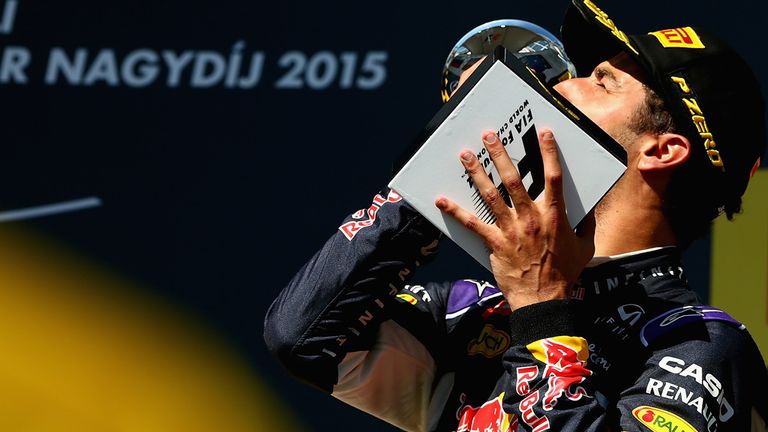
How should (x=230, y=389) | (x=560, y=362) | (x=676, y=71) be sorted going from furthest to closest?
(x=230, y=389), (x=676, y=71), (x=560, y=362)

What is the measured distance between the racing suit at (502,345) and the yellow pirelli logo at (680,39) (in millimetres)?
306

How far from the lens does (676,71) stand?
1722mm

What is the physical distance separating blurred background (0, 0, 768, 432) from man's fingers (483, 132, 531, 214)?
4.72 feet

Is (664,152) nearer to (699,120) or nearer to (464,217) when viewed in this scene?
(699,120)

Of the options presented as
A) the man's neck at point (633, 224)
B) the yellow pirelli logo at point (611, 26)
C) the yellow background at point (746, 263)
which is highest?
the yellow pirelli logo at point (611, 26)

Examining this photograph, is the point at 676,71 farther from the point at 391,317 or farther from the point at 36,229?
the point at 36,229

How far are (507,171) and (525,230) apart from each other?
79 mm

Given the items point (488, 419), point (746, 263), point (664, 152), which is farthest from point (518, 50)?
point (746, 263)

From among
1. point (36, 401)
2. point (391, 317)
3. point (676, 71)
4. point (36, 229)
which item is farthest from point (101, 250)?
point (676, 71)

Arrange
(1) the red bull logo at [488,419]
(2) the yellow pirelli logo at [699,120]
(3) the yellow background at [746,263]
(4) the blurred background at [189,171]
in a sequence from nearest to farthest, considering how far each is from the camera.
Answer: (1) the red bull logo at [488,419] < (2) the yellow pirelli logo at [699,120] < (3) the yellow background at [746,263] < (4) the blurred background at [189,171]

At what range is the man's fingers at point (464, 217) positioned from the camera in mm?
1488

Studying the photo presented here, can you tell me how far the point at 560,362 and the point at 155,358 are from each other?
174 centimetres

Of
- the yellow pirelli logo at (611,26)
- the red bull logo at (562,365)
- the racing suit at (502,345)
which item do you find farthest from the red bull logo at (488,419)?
the yellow pirelli logo at (611,26)

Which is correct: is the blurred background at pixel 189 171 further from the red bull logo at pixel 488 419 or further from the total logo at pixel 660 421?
the total logo at pixel 660 421
